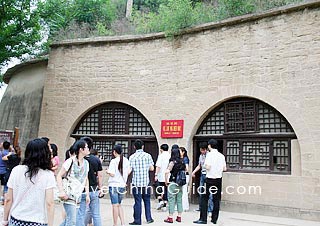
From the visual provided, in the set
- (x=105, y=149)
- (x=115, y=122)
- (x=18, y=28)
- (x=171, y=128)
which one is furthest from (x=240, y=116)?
(x=18, y=28)

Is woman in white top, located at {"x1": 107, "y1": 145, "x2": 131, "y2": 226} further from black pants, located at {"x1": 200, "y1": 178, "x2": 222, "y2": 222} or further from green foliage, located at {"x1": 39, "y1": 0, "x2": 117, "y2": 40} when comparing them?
green foliage, located at {"x1": 39, "y1": 0, "x2": 117, "y2": 40}

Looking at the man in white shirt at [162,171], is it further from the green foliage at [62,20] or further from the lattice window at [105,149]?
the green foliage at [62,20]

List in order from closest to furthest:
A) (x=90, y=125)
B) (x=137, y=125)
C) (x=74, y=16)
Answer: (x=137, y=125)
(x=90, y=125)
(x=74, y=16)

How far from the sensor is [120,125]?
33.3ft

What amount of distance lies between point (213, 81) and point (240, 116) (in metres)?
1.07

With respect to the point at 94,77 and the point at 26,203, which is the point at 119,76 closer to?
the point at 94,77

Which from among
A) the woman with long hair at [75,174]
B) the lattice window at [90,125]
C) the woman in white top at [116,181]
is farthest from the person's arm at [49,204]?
the lattice window at [90,125]

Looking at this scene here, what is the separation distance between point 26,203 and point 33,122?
9697 mm

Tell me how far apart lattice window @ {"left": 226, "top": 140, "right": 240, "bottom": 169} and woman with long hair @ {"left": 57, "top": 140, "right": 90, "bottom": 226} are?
4376mm

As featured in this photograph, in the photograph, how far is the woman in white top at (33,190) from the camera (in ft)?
9.74

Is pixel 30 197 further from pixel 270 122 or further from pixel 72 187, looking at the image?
pixel 270 122

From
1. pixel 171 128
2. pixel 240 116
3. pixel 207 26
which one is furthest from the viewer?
pixel 171 128

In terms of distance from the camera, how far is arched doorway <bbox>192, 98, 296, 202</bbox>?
7.76 meters

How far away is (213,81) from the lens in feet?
28.3
